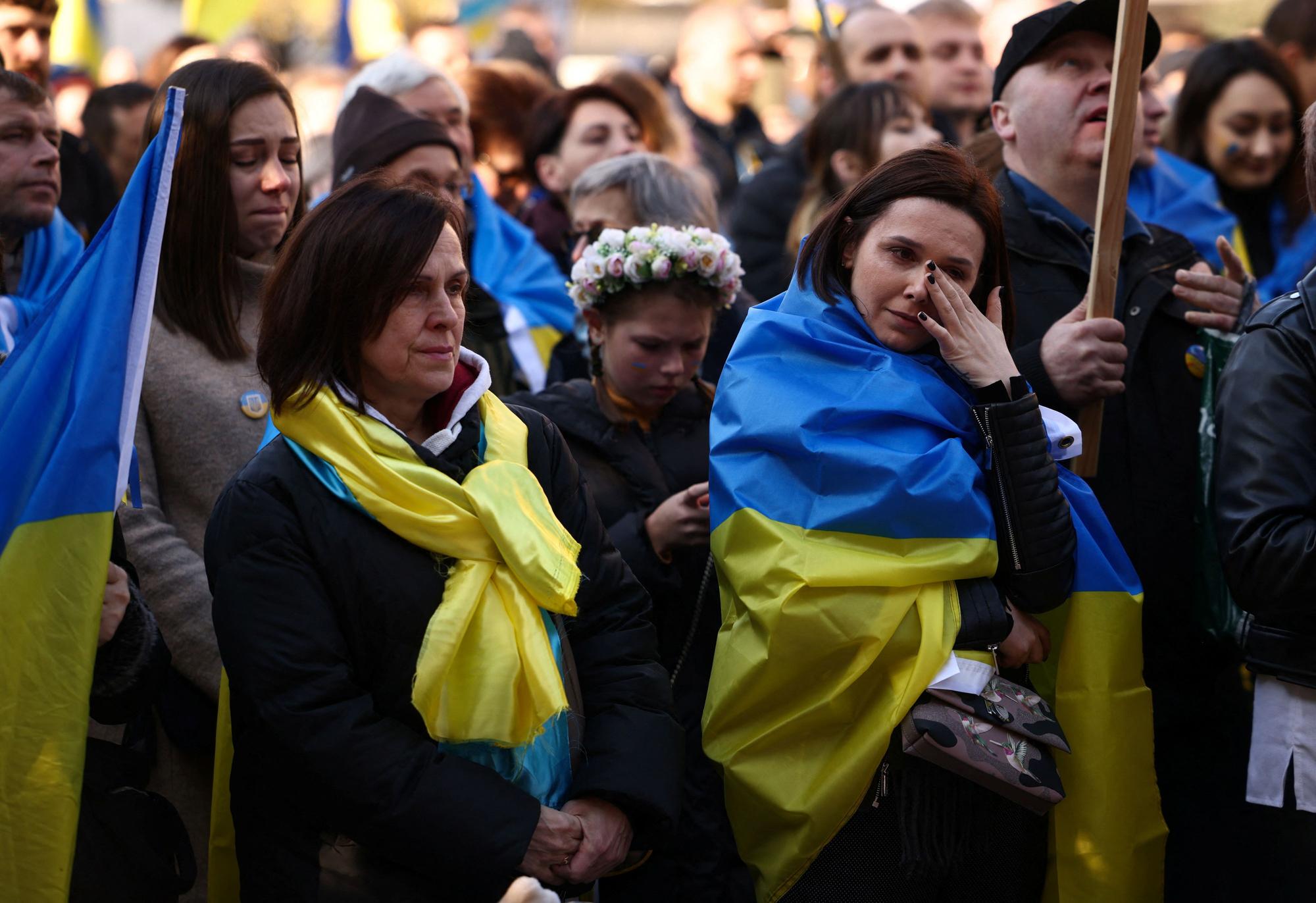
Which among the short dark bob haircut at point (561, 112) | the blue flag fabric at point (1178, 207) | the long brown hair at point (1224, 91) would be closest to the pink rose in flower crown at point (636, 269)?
the blue flag fabric at point (1178, 207)

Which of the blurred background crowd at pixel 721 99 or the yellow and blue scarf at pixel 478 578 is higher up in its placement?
the blurred background crowd at pixel 721 99

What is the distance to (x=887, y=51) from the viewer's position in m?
6.42

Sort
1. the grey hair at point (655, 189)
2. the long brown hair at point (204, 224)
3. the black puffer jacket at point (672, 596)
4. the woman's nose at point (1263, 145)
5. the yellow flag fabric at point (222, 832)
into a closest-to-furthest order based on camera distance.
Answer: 1. the yellow flag fabric at point (222, 832)
2. the long brown hair at point (204, 224)
3. the black puffer jacket at point (672, 596)
4. the grey hair at point (655, 189)
5. the woman's nose at point (1263, 145)

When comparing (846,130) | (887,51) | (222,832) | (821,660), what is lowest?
(222,832)

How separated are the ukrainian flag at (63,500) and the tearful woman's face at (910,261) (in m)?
1.48

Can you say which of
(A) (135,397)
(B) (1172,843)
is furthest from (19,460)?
(B) (1172,843)

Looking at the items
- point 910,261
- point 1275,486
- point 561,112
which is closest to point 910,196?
point 910,261

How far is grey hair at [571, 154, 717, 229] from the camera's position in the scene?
4.39 meters

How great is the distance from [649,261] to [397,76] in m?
1.93

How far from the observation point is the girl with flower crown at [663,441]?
3.57 metres

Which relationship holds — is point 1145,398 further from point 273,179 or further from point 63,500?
point 63,500

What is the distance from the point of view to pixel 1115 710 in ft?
10.1

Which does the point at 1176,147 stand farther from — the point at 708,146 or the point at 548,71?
the point at 548,71

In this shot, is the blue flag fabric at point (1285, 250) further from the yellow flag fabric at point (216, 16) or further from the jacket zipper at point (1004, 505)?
the yellow flag fabric at point (216, 16)
